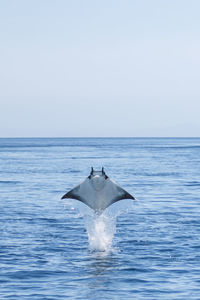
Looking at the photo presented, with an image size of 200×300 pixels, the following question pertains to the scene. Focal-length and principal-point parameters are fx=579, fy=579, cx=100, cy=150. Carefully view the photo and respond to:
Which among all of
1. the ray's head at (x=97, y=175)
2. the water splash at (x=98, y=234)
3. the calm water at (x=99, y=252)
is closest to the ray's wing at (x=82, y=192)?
the ray's head at (x=97, y=175)

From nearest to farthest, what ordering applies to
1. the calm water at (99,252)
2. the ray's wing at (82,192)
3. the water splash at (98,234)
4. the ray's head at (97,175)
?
the calm water at (99,252) → the ray's wing at (82,192) → the ray's head at (97,175) → the water splash at (98,234)

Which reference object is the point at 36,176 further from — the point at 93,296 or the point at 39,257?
the point at 93,296

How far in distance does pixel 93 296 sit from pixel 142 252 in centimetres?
710

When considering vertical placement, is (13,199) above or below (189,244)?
above

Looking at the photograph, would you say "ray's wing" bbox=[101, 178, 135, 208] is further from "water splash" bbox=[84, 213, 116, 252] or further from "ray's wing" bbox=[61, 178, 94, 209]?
"water splash" bbox=[84, 213, 116, 252]

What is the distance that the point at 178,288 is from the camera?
77.5ft

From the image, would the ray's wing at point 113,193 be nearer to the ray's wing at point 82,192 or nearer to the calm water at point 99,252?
the ray's wing at point 82,192

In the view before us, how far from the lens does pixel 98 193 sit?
25.4 meters

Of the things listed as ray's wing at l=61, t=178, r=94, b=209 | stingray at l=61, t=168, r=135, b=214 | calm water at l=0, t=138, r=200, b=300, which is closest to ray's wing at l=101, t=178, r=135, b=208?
stingray at l=61, t=168, r=135, b=214

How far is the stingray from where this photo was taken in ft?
82.9

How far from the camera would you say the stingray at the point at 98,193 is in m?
25.3

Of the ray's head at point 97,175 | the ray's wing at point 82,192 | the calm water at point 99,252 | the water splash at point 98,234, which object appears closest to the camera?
the calm water at point 99,252

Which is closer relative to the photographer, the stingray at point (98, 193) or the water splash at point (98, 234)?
the stingray at point (98, 193)

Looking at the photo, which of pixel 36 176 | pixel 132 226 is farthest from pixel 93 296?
pixel 36 176
